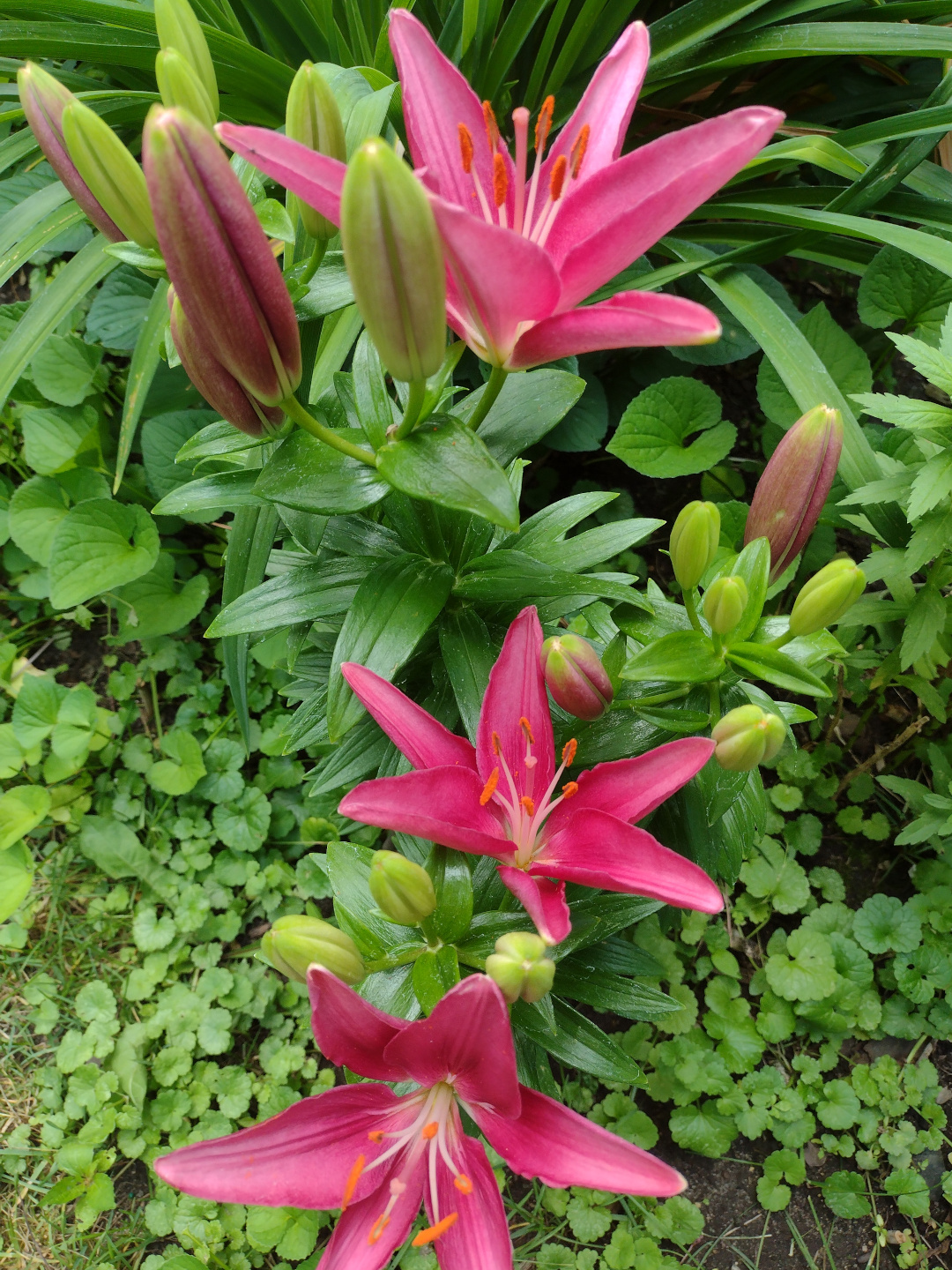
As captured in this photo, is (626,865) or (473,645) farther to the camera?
(473,645)

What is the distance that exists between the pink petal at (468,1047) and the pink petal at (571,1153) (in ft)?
0.06

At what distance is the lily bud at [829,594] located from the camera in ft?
2.05

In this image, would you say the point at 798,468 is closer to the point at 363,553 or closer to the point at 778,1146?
the point at 363,553

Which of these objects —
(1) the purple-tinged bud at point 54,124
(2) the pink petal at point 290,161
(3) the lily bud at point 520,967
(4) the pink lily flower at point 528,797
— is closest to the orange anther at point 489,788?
(4) the pink lily flower at point 528,797

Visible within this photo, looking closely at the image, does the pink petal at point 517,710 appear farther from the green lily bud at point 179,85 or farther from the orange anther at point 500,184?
the green lily bud at point 179,85

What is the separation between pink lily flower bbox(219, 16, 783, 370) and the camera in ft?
1.48

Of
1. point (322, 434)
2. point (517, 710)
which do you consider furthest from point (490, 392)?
point (517, 710)

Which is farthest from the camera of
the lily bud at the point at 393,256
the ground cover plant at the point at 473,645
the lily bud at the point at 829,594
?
the lily bud at the point at 829,594

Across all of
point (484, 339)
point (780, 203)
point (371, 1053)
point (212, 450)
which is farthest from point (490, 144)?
point (780, 203)

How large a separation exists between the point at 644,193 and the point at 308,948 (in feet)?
1.67

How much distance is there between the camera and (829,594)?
625 mm

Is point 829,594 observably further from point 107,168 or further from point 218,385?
point 107,168

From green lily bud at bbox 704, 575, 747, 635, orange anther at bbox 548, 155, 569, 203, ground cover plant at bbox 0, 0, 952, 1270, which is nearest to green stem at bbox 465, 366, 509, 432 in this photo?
ground cover plant at bbox 0, 0, 952, 1270

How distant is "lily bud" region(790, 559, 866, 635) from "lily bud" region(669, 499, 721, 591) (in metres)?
0.08
